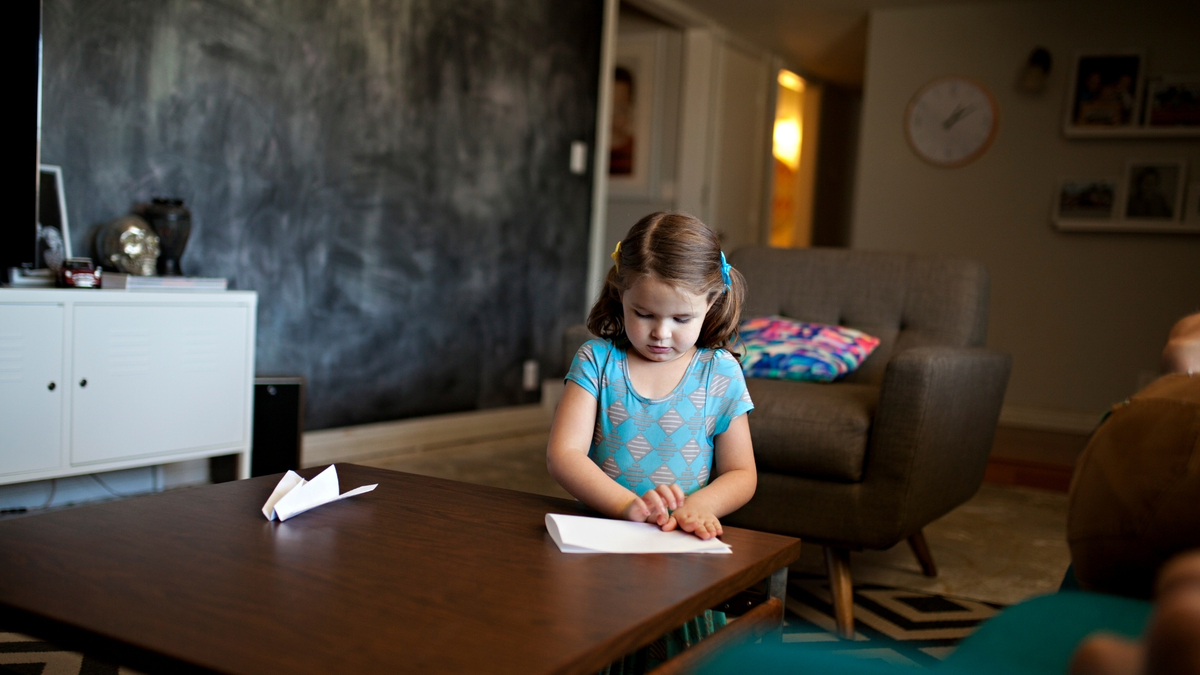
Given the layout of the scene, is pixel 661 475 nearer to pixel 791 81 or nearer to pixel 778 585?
pixel 778 585

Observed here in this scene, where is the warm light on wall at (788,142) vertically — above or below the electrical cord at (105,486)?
above

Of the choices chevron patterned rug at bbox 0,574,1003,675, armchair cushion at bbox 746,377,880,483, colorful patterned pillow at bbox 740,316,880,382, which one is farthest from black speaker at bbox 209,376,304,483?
armchair cushion at bbox 746,377,880,483

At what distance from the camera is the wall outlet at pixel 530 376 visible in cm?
402

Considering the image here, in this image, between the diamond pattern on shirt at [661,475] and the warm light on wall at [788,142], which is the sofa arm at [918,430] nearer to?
the diamond pattern on shirt at [661,475]

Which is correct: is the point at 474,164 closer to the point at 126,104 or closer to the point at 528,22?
the point at 528,22

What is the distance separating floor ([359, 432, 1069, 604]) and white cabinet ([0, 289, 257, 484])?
2.09 ft

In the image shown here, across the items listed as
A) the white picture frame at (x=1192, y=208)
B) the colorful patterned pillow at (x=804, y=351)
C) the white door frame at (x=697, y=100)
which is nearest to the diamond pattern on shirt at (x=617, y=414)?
the colorful patterned pillow at (x=804, y=351)

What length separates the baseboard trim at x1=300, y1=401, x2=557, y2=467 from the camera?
304 centimetres

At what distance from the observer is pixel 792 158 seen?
7.03 meters

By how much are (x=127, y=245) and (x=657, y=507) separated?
181 centimetres

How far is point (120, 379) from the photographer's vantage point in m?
2.19

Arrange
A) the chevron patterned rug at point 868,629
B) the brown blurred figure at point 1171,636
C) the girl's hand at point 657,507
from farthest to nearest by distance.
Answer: the chevron patterned rug at point 868,629
the girl's hand at point 657,507
the brown blurred figure at point 1171,636

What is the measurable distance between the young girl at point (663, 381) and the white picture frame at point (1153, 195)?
4.08 m

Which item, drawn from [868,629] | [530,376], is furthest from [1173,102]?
[868,629]
